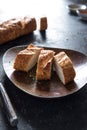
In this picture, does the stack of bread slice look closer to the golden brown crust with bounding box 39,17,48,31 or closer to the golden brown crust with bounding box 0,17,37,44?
the golden brown crust with bounding box 0,17,37,44

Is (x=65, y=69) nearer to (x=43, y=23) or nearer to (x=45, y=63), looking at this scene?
(x=45, y=63)

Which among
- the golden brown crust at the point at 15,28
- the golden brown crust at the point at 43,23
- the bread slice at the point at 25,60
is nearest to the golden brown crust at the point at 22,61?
the bread slice at the point at 25,60

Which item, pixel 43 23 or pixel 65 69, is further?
pixel 43 23

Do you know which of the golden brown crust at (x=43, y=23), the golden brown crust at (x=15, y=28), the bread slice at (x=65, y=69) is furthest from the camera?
the golden brown crust at (x=43, y=23)

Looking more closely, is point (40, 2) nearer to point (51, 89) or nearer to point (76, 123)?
point (51, 89)

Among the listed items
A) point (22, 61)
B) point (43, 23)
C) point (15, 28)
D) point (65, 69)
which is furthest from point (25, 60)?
point (43, 23)

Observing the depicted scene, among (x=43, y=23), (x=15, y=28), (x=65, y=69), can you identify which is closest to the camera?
(x=65, y=69)

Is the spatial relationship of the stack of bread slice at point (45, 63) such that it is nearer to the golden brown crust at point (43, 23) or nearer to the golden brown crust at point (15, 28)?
the golden brown crust at point (15, 28)
